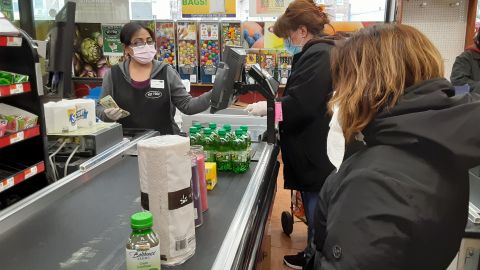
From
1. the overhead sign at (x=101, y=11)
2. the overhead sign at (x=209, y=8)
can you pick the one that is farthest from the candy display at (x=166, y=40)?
the overhead sign at (x=101, y=11)

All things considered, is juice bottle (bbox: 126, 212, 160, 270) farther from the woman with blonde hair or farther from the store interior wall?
the store interior wall

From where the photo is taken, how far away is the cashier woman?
10.2 feet

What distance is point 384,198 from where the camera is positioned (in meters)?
1.04

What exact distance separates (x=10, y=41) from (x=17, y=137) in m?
0.53

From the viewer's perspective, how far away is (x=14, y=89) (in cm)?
236

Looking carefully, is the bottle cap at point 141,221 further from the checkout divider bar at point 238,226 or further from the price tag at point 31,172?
the price tag at point 31,172

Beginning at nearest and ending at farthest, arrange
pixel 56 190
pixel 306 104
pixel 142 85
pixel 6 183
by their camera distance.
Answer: pixel 56 190 → pixel 6 183 → pixel 306 104 → pixel 142 85

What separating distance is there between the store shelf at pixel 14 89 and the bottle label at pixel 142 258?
66.6 inches

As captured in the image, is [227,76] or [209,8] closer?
[227,76]

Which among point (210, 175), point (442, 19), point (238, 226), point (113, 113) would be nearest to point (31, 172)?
point (113, 113)

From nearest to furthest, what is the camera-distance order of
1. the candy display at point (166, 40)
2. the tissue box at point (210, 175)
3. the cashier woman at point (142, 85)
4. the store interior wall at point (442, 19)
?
the tissue box at point (210, 175) < the cashier woman at point (142, 85) < the store interior wall at point (442, 19) < the candy display at point (166, 40)

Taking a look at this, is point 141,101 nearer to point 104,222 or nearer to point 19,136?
point 19,136

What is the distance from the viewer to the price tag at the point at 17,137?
232 cm

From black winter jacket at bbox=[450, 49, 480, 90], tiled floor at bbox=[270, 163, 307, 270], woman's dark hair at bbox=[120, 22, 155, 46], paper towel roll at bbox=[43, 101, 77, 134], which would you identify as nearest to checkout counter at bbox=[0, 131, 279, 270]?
paper towel roll at bbox=[43, 101, 77, 134]
